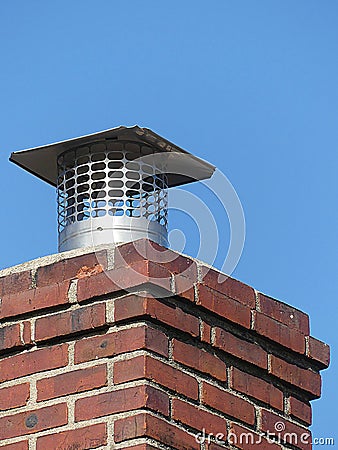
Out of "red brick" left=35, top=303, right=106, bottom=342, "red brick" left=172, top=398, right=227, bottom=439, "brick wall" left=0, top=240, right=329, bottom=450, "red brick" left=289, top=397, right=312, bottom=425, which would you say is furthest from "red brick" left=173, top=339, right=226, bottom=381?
"red brick" left=289, top=397, right=312, bottom=425

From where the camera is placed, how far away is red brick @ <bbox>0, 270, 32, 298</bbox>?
3.13 meters

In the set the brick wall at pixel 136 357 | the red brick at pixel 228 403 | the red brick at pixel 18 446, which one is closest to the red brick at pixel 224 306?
the brick wall at pixel 136 357

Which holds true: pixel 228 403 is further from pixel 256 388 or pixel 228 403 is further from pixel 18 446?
pixel 18 446

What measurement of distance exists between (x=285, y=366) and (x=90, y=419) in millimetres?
709

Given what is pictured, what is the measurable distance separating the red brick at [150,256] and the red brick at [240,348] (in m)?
0.19

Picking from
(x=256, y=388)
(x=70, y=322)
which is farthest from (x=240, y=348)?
(x=70, y=322)

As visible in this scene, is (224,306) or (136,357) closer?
(136,357)

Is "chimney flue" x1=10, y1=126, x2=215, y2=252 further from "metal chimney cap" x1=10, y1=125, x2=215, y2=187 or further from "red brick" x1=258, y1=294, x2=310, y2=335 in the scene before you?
"red brick" x1=258, y1=294, x2=310, y2=335

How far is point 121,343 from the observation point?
2.89 meters

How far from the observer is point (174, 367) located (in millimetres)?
2932

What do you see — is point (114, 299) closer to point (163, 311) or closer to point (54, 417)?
point (163, 311)

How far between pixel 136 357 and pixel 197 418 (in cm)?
26

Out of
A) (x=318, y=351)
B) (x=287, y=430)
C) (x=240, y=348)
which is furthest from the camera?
(x=318, y=351)

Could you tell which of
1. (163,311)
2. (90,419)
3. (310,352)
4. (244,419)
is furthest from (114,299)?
(310,352)
